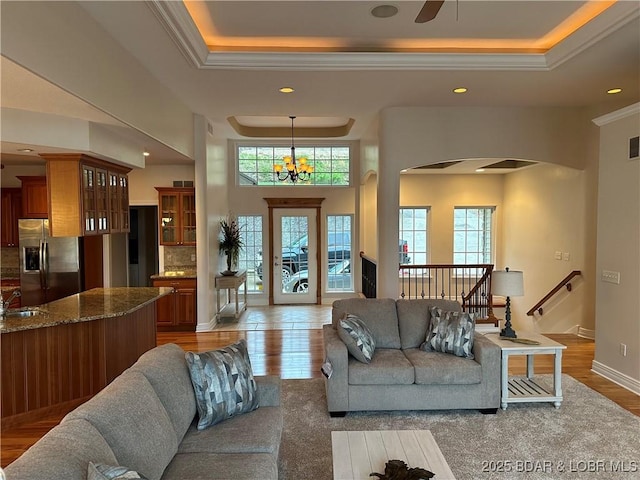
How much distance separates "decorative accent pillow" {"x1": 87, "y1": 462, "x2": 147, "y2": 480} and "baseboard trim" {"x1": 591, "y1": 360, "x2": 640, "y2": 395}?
4667mm

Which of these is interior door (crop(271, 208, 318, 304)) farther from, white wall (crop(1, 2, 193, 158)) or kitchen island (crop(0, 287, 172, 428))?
kitchen island (crop(0, 287, 172, 428))

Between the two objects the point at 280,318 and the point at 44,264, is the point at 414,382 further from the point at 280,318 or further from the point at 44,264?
the point at 44,264

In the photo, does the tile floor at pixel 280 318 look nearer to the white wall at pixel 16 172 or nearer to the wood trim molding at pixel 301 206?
the wood trim molding at pixel 301 206

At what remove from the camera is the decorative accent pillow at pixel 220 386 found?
96.0 inches

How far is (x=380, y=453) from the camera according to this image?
7.36 feet

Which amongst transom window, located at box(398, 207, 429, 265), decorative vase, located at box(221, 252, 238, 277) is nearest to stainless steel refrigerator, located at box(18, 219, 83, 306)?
decorative vase, located at box(221, 252, 238, 277)

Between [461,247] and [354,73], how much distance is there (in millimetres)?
5659

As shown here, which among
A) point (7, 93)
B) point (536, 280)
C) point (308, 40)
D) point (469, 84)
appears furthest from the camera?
point (536, 280)

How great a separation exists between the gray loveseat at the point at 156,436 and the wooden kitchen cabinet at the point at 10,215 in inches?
194

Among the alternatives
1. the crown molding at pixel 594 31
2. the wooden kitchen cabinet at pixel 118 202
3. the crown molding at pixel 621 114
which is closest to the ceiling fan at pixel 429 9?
the crown molding at pixel 594 31

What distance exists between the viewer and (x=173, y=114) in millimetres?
5047

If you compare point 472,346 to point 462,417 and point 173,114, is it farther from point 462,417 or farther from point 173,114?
point 173,114

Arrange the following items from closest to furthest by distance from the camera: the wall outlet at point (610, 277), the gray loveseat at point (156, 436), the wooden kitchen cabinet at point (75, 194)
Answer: the gray loveseat at point (156, 436) < the wooden kitchen cabinet at point (75, 194) < the wall outlet at point (610, 277)

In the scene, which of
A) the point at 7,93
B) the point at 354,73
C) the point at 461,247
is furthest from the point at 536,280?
the point at 7,93
